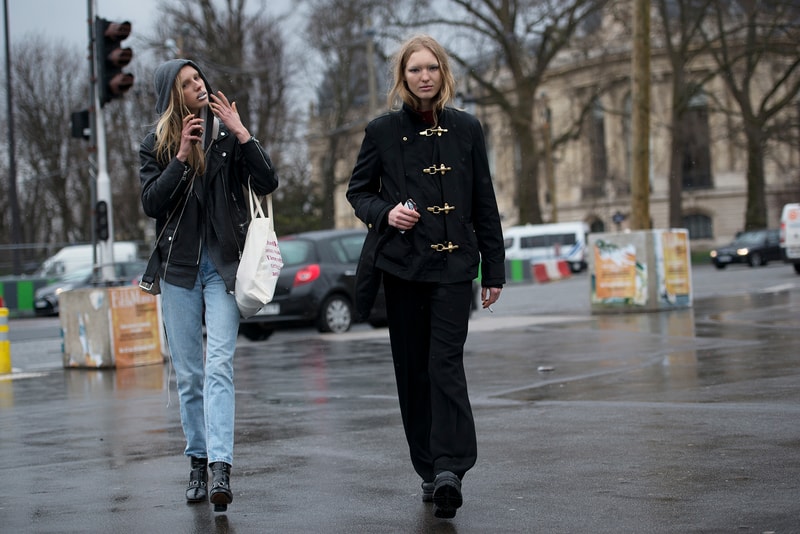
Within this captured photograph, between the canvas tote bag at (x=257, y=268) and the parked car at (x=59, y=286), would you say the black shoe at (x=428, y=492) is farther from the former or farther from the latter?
the parked car at (x=59, y=286)

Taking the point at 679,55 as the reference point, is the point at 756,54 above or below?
below

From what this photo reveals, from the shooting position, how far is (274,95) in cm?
4875

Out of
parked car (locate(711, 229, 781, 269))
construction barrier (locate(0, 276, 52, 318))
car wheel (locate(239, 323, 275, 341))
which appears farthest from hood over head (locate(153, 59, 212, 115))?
parked car (locate(711, 229, 781, 269))

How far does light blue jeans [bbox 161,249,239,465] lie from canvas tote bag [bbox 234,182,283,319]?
12cm

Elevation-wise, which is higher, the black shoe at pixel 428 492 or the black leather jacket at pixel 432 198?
the black leather jacket at pixel 432 198

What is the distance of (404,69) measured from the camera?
5.18 meters

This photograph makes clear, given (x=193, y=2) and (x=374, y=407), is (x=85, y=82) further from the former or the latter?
(x=374, y=407)

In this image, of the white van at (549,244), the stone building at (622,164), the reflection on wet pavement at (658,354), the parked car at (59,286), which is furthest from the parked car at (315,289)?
the white van at (549,244)

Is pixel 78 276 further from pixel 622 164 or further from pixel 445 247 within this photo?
pixel 622 164

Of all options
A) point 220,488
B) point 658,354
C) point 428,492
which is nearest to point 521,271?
point 658,354

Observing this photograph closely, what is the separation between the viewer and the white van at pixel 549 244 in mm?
55156

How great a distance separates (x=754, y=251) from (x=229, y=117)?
43445 millimetres

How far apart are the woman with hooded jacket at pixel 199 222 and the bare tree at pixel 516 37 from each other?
36356 millimetres

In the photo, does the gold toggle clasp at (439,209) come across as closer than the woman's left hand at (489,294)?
Yes
